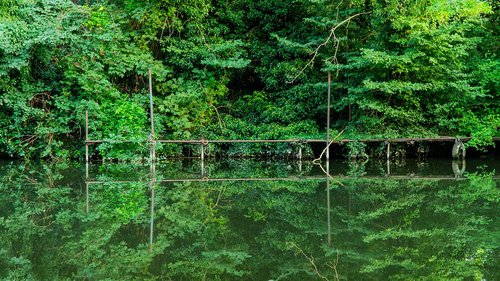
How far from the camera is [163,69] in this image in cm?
2003

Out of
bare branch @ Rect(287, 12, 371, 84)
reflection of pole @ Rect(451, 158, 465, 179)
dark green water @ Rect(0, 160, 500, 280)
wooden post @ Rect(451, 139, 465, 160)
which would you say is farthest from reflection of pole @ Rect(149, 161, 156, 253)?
wooden post @ Rect(451, 139, 465, 160)

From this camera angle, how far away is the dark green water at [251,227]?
21.4 feet

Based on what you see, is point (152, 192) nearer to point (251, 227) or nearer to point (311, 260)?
point (251, 227)

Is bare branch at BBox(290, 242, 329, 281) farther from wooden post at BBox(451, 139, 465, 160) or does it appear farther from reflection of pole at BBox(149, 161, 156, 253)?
wooden post at BBox(451, 139, 465, 160)

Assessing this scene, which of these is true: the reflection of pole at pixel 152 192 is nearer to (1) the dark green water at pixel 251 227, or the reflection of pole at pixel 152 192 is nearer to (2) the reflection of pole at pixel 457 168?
(1) the dark green water at pixel 251 227

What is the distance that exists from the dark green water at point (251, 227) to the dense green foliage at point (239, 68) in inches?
166

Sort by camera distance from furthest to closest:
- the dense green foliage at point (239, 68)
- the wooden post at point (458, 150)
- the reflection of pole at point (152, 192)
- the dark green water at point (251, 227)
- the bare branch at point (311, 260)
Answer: the wooden post at point (458, 150) → the dense green foliage at point (239, 68) → the reflection of pole at point (152, 192) → the dark green water at point (251, 227) → the bare branch at point (311, 260)

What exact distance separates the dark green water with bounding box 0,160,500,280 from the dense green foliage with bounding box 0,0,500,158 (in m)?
4.21

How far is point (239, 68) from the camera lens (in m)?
22.0

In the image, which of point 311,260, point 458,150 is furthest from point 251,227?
point 458,150

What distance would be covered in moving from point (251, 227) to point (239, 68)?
1383 centimetres

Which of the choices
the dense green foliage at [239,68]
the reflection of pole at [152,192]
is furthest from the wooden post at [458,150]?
the reflection of pole at [152,192]

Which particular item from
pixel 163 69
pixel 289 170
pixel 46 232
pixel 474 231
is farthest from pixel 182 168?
pixel 474 231

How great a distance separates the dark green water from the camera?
21.4ft
